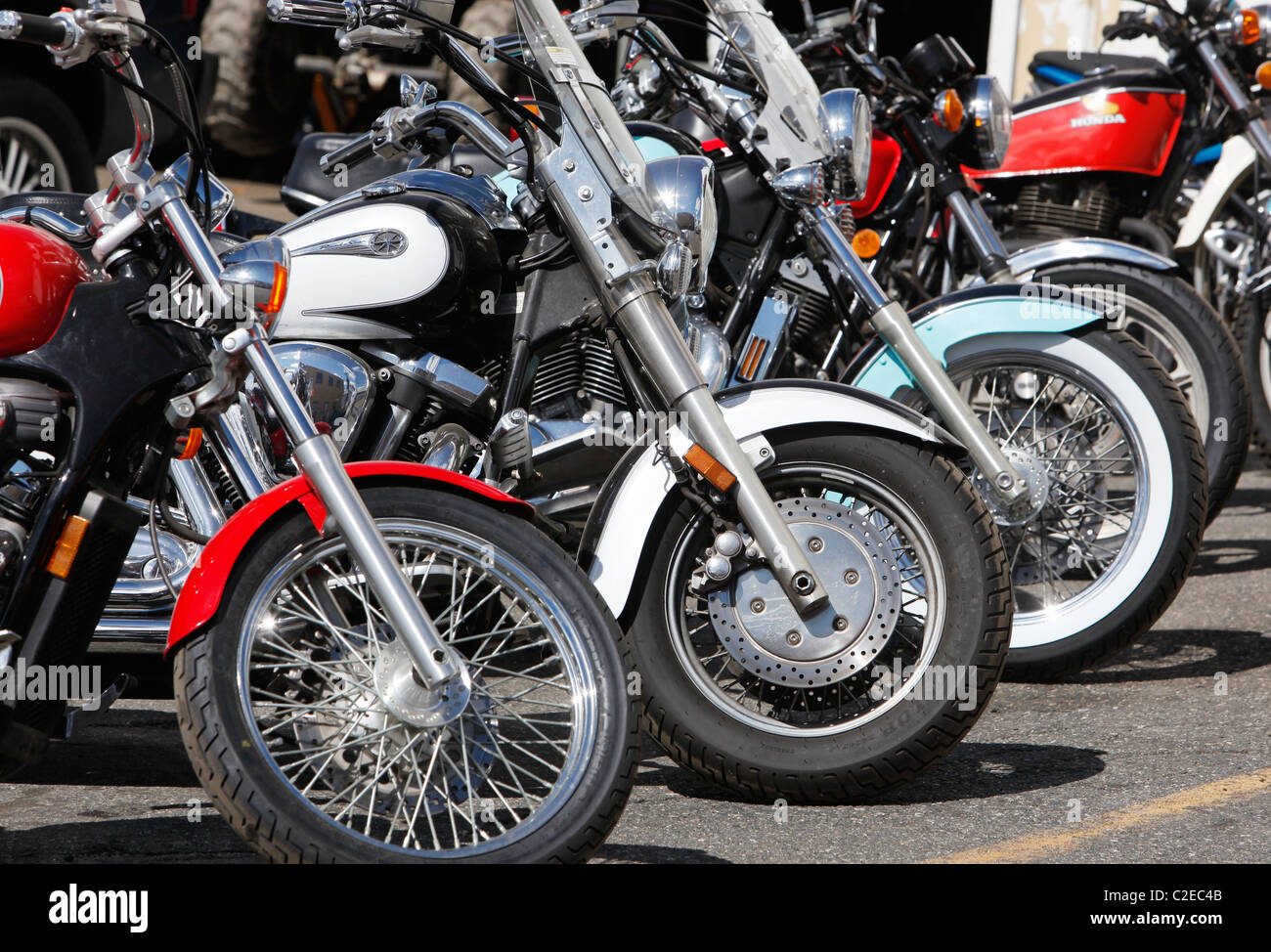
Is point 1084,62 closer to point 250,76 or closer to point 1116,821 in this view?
point 1116,821

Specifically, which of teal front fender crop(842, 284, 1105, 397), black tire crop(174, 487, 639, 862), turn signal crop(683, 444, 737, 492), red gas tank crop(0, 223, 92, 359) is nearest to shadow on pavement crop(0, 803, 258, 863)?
black tire crop(174, 487, 639, 862)

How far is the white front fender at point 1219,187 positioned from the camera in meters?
6.64

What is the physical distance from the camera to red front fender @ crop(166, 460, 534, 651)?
250 cm

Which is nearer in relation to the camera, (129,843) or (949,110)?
(129,843)

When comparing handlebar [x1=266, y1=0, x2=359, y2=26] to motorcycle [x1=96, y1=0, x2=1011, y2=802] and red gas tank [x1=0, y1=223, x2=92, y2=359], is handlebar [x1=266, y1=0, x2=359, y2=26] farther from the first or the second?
red gas tank [x1=0, y1=223, x2=92, y2=359]

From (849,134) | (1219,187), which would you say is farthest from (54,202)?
(1219,187)

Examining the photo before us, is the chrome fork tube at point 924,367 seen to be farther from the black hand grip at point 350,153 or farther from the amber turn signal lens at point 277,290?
the amber turn signal lens at point 277,290

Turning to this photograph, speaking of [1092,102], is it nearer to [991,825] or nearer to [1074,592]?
[1074,592]

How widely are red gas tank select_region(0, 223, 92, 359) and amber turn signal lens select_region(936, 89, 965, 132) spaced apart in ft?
9.51

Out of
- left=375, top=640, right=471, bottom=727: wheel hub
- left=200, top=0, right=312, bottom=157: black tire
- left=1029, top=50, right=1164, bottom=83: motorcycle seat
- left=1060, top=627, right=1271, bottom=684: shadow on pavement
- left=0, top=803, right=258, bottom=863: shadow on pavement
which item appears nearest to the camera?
left=375, top=640, right=471, bottom=727: wheel hub

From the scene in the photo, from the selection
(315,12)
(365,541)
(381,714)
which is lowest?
(381,714)

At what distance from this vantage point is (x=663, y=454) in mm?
3186

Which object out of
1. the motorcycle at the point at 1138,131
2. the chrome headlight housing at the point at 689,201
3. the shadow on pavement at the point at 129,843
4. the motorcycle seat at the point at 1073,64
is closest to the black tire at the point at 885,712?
the chrome headlight housing at the point at 689,201

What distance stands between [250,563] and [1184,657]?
312 cm
